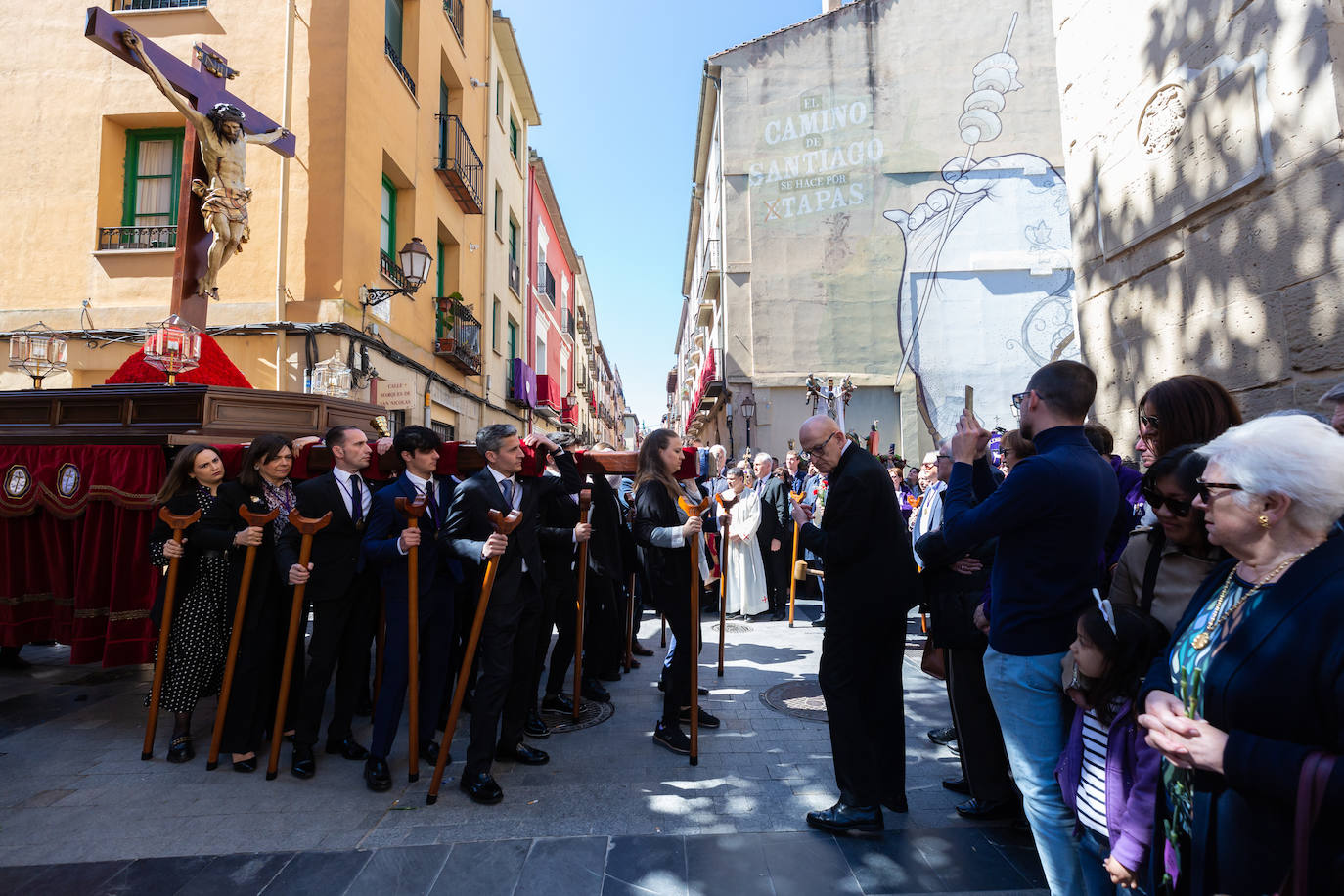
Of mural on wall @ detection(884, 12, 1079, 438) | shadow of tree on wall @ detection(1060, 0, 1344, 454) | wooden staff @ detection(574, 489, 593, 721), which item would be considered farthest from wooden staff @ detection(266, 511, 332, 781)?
mural on wall @ detection(884, 12, 1079, 438)

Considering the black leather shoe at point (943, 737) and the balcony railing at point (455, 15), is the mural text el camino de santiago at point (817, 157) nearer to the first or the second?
the balcony railing at point (455, 15)

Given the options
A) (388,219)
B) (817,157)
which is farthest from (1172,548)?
(817,157)

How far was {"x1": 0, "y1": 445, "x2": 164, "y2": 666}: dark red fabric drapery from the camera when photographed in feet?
15.9

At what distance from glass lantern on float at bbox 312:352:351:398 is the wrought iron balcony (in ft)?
7.89

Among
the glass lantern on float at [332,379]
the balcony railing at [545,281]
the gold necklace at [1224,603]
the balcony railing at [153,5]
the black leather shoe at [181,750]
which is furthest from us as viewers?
the balcony railing at [545,281]

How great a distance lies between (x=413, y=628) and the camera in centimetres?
396

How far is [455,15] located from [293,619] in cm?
1545

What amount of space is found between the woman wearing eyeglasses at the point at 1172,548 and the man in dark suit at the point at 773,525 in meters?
6.61

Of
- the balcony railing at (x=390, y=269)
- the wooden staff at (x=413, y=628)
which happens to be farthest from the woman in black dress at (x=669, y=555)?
the balcony railing at (x=390, y=269)

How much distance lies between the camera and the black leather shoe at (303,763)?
399 cm

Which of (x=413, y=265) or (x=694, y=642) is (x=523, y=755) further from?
(x=413, y=265)

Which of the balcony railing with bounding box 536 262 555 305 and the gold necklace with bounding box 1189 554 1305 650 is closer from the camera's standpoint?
the gold necklace with bounding box 1189 554 1305 650

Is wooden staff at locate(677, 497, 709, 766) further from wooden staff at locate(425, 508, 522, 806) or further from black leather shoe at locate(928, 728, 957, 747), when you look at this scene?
black leather shoe at locate(928, 728, 957, 747)

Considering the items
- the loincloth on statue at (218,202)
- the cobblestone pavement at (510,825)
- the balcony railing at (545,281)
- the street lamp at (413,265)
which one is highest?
the balcony railing at (545,281)
